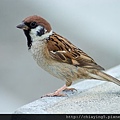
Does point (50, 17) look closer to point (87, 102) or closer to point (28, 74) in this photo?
point (28, 74)

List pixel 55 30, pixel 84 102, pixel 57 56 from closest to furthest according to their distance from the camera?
pixel 84 102
pixel 57 56
pixel 55 30

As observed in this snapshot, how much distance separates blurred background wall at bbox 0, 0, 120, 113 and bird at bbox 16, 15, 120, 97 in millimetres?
1114

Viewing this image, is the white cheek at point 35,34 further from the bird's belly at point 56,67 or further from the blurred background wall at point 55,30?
the blurred background wall at point 55,30

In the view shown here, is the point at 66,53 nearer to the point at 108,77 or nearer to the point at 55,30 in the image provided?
the point at 108,77

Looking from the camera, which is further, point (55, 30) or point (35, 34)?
point (55, 30)

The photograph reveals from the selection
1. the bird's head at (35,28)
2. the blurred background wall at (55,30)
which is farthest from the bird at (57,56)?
the blurred background wall at (55,30)

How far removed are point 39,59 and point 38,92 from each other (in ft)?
4.52

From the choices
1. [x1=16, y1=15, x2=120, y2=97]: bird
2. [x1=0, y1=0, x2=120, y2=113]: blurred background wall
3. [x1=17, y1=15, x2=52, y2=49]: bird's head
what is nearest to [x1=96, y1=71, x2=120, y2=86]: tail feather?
[x1=16, y1=15, x2=120, y2=97]: bird

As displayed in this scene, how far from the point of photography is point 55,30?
425 cm

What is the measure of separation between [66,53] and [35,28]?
0.21 m

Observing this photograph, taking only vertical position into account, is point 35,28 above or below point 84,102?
above

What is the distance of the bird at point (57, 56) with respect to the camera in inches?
80.1

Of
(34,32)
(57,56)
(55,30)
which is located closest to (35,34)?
(34,32)

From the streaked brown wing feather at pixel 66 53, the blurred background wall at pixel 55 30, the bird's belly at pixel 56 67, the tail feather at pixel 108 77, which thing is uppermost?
the blurred background wall at pixel 55 30
